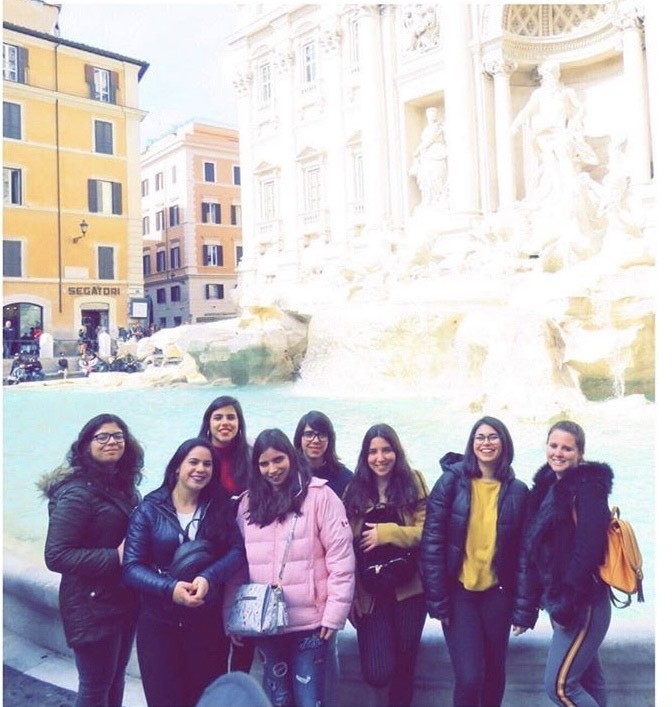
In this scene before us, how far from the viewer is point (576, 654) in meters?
1.47

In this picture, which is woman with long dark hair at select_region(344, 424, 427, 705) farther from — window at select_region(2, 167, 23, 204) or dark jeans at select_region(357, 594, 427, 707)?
window at select_region(2, 167, 23, 204)

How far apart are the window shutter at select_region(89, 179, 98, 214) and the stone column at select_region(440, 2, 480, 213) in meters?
5.88

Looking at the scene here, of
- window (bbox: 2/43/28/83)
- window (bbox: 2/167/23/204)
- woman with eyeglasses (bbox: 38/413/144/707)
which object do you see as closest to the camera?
woman with eyeglasses (bbox: 38/413/144/707)

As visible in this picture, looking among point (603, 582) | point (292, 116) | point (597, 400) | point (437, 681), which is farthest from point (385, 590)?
point (292, 116)

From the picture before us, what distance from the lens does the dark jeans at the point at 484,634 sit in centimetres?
154

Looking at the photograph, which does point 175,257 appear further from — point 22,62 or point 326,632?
point 326,632

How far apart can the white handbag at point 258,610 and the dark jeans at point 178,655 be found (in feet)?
0.19

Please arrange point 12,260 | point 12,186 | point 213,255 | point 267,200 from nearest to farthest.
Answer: point 12,260
point 12,186
point 213,255
point 267,200

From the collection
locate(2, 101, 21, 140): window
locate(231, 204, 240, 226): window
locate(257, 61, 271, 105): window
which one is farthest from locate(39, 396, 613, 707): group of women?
locate(257, 61, 271, 105): window

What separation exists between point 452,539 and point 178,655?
64 centimetres

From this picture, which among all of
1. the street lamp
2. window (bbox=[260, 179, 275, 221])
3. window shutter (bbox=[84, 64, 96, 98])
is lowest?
the street lamp

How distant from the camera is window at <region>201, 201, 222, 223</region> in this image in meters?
4.07

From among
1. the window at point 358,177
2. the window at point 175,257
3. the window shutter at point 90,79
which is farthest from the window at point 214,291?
the window at point 358,177

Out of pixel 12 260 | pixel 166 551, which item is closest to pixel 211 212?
pixel 12 260
